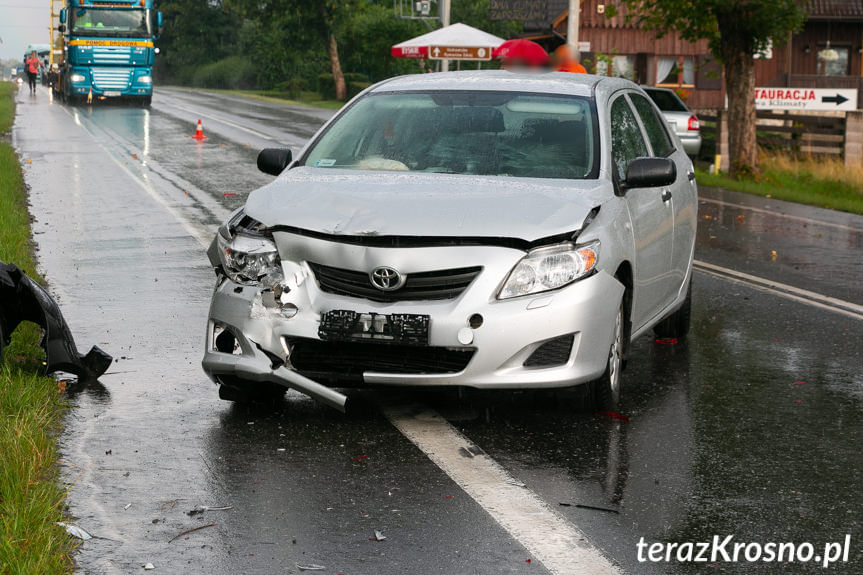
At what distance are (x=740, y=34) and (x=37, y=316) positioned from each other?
18.8 meters

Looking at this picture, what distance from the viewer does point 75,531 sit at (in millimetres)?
4645

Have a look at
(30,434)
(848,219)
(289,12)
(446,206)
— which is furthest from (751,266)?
(289,12)

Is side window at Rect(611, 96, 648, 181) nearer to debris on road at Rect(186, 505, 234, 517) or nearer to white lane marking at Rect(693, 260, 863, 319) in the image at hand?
white lane marking at Rect(693, 260, 863, 319)

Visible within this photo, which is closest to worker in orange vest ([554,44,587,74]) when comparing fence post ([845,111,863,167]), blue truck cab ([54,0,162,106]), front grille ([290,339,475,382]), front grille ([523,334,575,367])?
fence post ([845,111,863,167])

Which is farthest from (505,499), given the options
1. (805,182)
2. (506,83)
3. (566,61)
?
(566,61)

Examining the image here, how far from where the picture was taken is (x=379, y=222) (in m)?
5.99

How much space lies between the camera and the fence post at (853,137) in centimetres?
2356

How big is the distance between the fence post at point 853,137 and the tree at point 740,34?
1.62 m

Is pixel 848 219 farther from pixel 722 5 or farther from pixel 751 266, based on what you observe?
pixel 722 5

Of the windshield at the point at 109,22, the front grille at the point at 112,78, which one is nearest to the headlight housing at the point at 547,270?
the windshield at the point at 109,22

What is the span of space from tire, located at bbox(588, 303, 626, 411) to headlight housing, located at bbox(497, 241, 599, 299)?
1.32 ft

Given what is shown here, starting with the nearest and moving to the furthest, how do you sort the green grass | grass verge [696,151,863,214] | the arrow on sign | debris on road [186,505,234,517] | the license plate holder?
debris on road [186,505,234,517] < the license plate holder < the green grass < grass verge [696,151,863,214] < the arrow on sign

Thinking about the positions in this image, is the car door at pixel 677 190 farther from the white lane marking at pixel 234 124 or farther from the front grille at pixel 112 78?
the front grille at pixel 112 78

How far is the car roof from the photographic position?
7.50m
